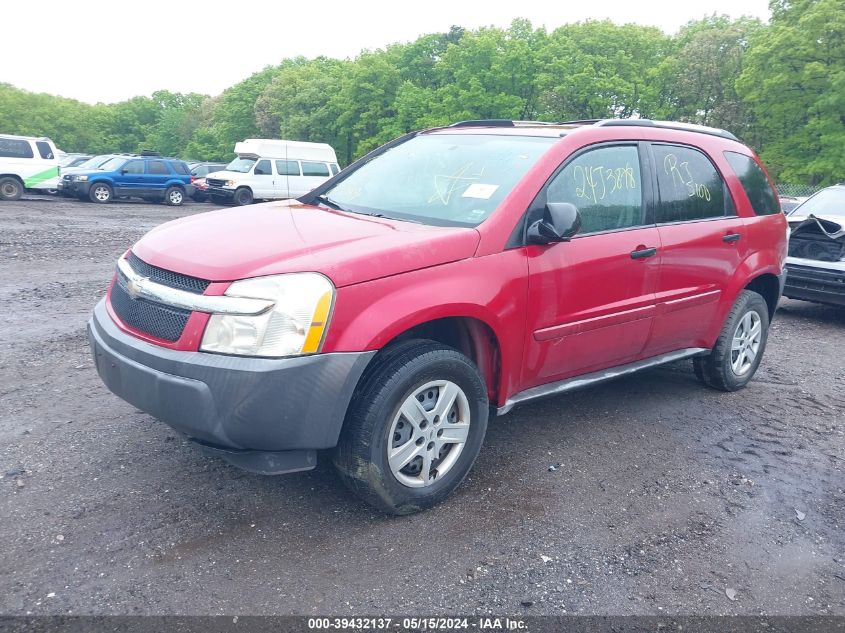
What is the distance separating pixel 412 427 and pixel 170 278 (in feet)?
4.17

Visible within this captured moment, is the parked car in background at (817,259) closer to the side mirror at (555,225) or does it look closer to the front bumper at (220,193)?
the side mirror at (555,225)

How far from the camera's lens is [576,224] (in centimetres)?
356

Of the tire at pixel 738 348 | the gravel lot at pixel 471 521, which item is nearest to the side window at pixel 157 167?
the gravel lot at pixel 471 521

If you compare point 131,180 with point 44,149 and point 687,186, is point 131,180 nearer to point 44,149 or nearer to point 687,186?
point 44,149

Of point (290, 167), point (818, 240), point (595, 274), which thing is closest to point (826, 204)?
point (818, 240)

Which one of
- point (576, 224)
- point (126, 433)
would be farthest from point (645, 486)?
point (126, 433)

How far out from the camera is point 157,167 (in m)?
24.1

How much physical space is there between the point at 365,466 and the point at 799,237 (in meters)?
7.35

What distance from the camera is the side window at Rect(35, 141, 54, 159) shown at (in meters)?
20.9

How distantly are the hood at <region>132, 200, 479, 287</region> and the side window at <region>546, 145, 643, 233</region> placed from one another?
30.7 inches

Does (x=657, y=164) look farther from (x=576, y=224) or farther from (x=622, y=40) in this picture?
(x=622, y=40)

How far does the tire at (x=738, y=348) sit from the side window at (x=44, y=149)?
69.5 feet

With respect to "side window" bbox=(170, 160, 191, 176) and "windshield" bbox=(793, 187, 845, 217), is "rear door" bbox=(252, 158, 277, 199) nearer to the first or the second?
"side window" bbox=(170, 160, 191, 176)

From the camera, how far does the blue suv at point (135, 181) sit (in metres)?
22.5
